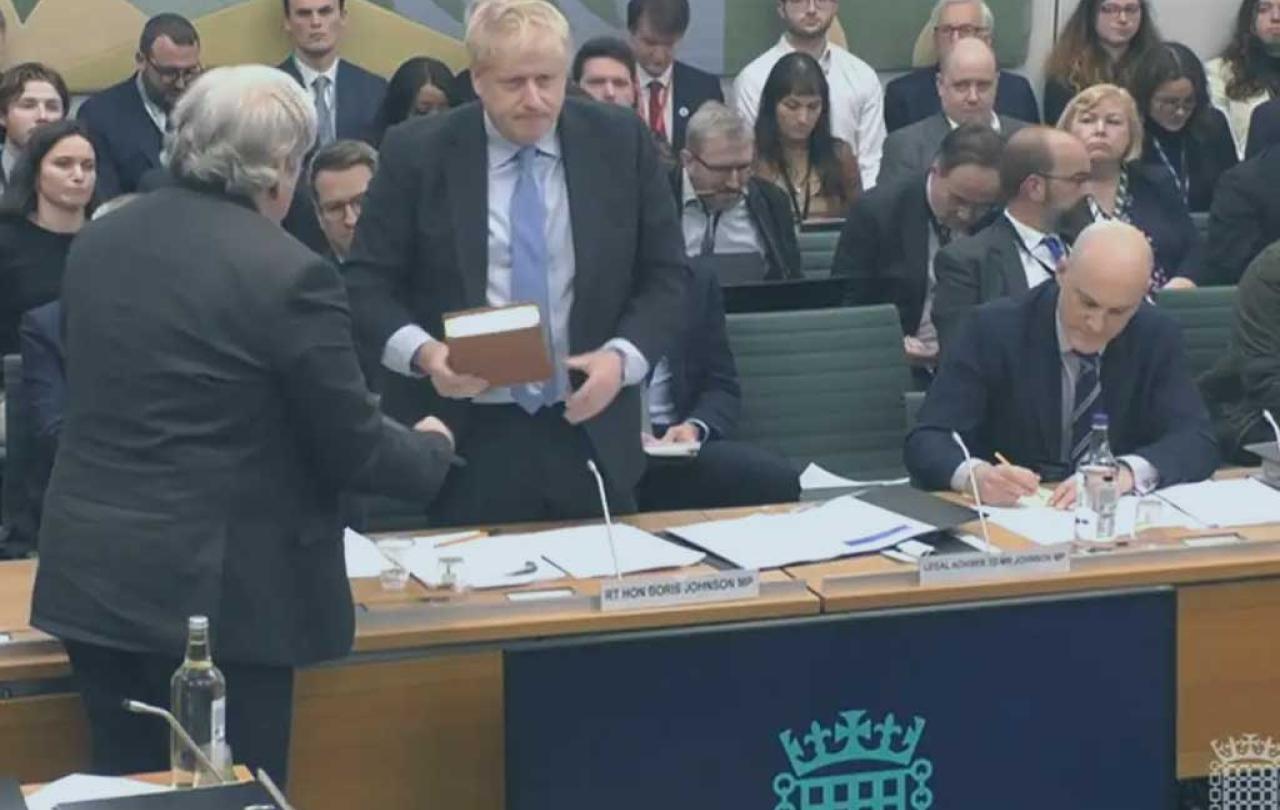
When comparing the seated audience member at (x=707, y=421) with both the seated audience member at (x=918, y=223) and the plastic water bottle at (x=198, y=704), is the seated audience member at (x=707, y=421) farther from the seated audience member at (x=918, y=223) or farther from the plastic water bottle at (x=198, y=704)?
the plastic water bottle at (x=198, y=704)

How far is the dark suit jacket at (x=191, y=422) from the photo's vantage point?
10.0ft

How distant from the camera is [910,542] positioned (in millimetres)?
3955

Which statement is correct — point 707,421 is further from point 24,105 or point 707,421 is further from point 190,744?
point 190,744

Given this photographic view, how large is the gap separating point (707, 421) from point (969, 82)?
2.33 meters

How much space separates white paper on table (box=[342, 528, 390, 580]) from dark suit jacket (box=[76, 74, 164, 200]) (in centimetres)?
315

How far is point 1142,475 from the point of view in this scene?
4316mm

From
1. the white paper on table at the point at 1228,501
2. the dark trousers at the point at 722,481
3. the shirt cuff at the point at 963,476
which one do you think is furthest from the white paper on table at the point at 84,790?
the dark trousers at the point at 722,481

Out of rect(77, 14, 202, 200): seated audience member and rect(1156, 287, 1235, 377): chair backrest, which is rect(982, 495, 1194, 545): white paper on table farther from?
rect(77, 14, 202, 200): seated audience member

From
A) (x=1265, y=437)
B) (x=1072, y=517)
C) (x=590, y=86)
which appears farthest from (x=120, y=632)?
(x=590, y=86)

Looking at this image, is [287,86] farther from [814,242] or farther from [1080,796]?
[814,242]

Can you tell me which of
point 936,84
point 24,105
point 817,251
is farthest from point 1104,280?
point 936,84

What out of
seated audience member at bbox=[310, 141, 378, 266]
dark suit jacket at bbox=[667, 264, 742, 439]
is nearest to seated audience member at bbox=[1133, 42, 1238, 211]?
dark suit jacket at bbox=[667, 264, 742, 439]

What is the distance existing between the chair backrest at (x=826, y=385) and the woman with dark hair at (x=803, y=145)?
4.46ft

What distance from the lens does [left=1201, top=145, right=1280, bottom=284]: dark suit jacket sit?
6.71m
